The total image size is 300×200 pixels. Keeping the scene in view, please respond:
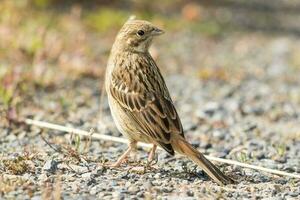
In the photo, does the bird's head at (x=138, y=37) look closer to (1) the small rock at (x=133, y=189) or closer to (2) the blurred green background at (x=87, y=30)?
(1) the small rock at (x=133, y=189)

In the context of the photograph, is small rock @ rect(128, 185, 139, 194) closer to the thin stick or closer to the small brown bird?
the small brown bird

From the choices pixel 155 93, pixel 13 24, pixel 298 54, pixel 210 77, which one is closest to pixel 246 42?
pixel 298 54

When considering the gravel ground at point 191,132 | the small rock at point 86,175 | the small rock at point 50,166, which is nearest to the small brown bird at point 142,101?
the gravel ground at point 191,132

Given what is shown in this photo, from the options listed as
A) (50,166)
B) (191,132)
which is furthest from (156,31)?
(191,132)

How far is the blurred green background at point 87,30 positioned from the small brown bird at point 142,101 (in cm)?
173

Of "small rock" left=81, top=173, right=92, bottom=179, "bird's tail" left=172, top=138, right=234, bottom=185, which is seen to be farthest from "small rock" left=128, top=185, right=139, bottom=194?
"bird's tail" left=172, top=138, right=234, bottom=185

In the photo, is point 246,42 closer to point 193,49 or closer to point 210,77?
point 193,49

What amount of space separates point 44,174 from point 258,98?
5246 millimetres

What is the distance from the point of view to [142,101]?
7.00 metres

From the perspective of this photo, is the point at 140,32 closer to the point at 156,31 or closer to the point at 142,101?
the point at 156,31

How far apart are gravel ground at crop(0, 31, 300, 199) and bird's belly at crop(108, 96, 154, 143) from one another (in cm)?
26

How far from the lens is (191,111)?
10.2 meters

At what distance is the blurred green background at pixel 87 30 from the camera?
10414 mm

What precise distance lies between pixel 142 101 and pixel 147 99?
0.16 feet
